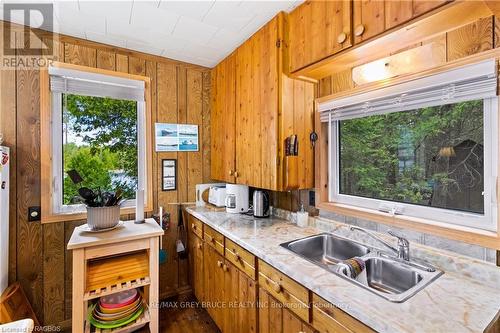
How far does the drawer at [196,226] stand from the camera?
88.0 inches

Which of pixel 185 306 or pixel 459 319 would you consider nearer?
pixel 459 319

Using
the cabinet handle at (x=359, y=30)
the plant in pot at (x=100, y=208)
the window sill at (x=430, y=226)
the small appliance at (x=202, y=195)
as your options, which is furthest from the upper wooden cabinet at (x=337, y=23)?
the plant in pot at (x=100, y=208)

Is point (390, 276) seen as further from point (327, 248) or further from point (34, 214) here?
point (34, 214)

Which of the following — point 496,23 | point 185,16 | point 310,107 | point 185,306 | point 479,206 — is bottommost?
point 185,306

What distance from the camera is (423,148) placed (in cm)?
141

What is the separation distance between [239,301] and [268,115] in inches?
53.3

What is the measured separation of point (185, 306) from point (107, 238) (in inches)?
46.0

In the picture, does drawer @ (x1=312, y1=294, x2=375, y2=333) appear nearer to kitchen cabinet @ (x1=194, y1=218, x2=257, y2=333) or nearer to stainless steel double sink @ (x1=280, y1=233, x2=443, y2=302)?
stainless steel double sink @ (x1=280, y1=233, x2=443, y2=302)

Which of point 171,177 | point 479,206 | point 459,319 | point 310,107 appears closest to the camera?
point 459,319

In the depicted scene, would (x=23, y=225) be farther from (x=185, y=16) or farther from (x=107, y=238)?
(x=185, y=16)

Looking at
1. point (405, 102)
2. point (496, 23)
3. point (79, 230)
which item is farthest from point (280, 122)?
point (79, 230)

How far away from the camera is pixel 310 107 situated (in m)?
1.85

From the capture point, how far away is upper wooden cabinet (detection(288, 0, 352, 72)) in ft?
4.13

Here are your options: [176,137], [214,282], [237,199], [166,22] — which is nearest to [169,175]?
[176,137]
